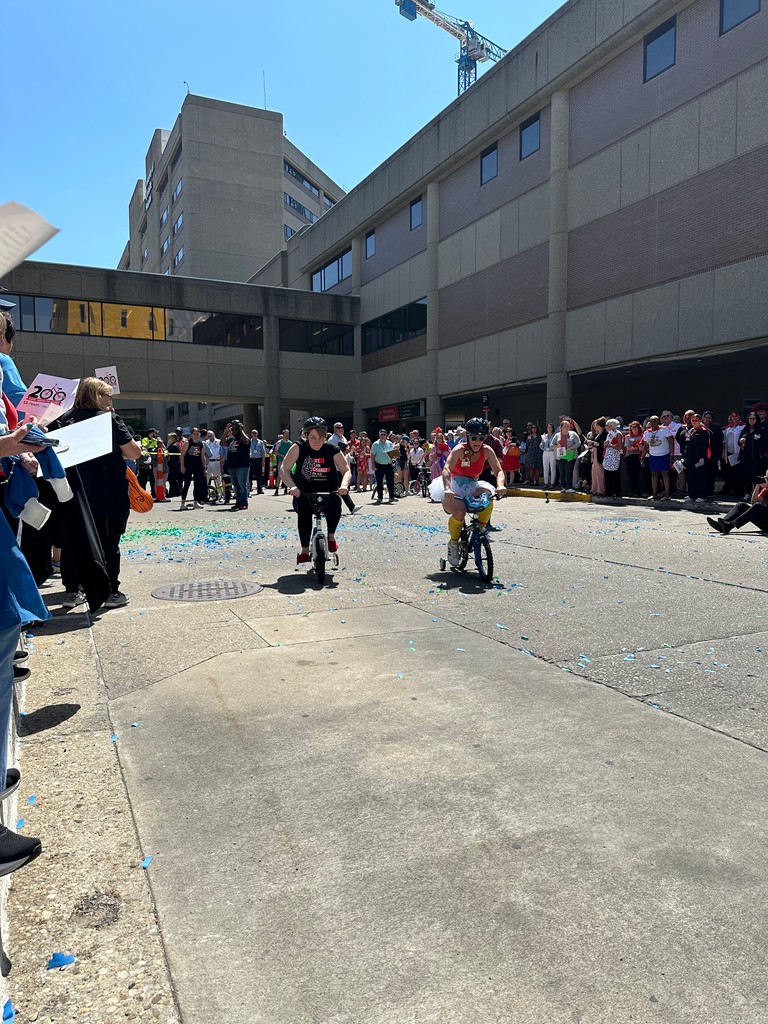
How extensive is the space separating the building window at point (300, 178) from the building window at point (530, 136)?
173 feet

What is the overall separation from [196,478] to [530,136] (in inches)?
692

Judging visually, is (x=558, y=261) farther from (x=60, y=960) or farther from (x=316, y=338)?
(x=60, y=960)

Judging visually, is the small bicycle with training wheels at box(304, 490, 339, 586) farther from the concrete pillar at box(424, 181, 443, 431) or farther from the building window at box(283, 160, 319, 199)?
the building window at box(283, 160, 319, 199)

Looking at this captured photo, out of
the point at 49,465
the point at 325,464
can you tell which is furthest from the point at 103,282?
the point at 49,465

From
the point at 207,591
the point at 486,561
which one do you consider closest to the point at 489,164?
the point at 486,561

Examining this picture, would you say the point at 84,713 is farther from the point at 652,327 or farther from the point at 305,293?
the point at 305,293

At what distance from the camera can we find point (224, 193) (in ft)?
218

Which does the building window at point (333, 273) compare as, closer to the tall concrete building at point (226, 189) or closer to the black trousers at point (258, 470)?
the black trousers at point (258, 470)

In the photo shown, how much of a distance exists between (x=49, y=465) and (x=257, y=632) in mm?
3202

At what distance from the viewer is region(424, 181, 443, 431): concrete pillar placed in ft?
106

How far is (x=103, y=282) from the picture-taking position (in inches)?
1377

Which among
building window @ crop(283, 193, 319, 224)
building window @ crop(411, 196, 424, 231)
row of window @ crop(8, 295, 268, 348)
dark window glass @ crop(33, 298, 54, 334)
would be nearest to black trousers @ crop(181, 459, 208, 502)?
row of window @ crop(8, 295, 268, 348)

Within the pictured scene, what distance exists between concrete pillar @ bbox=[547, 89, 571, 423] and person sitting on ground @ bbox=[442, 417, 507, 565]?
18.2m

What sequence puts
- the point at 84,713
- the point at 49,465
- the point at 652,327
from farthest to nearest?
the point at 652,327 < the point at 84,713 < the point at 49,465
